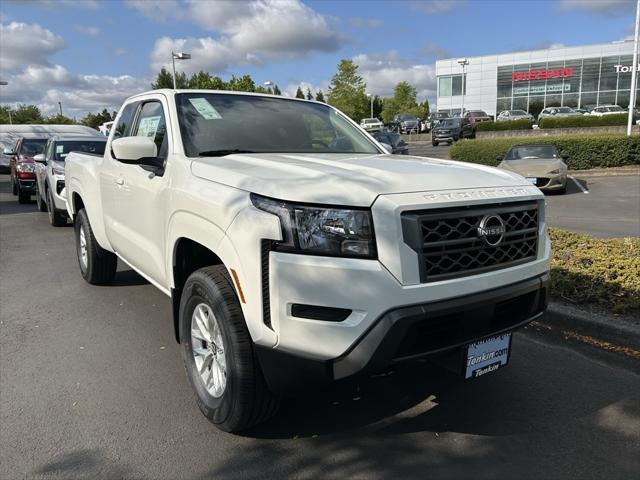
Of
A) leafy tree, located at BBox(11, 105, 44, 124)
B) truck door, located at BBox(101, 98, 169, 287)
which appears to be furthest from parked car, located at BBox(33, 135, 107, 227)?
leafy tree, located at BBox(11, 105, 44, 124)

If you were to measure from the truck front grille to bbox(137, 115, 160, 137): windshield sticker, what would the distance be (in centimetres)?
240

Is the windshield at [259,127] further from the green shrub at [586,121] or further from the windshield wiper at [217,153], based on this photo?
the green shrub at [586,121]

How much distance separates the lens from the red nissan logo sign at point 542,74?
173ft

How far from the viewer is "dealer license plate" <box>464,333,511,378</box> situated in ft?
8.93

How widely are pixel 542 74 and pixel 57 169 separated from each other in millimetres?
53977

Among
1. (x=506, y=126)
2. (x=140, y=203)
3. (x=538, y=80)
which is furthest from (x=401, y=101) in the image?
(x=140, y=203)

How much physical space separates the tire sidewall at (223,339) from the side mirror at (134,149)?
99 cm

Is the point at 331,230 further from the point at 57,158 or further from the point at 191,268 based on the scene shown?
the point at 57,158

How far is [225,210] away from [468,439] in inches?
71.5

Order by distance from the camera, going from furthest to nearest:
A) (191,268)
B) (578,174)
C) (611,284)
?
(578,174), (611,284), (191,268)

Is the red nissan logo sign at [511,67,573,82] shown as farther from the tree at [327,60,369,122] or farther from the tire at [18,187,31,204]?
the tire at [18,187,31,204]

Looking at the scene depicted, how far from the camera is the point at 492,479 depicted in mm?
2574

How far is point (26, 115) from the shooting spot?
73500 millimetres

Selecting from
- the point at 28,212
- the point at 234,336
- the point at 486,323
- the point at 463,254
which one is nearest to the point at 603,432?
the point at 486,323
